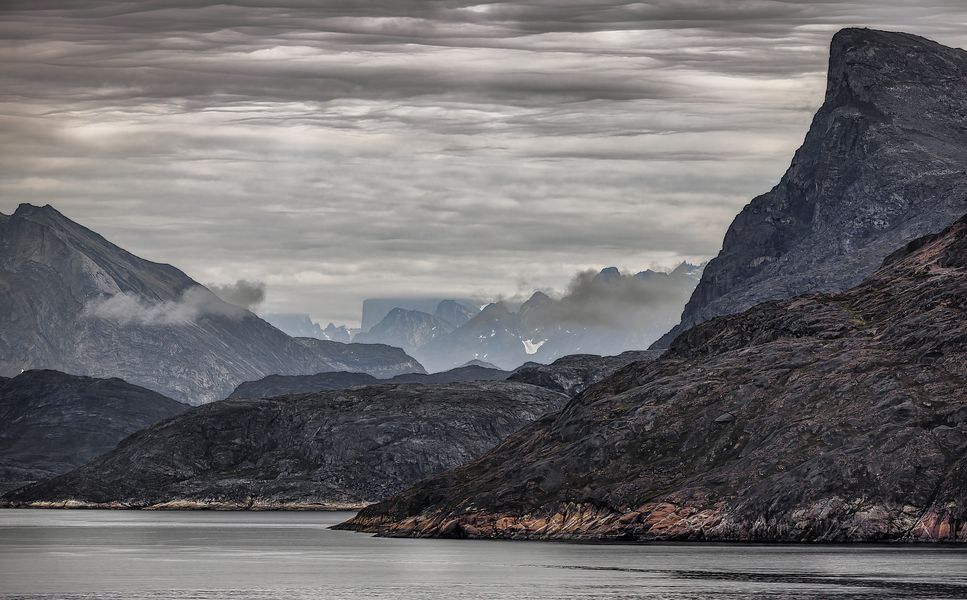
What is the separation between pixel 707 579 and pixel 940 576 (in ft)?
88.7

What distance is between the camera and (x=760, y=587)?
16275 cm

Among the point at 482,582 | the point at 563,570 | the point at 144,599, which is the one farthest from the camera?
the point at 563,570

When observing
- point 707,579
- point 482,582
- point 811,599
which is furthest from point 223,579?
point 811,599

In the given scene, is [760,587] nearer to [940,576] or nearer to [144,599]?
[940,576]

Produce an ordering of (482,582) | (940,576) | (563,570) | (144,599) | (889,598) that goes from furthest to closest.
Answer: (563,570)
(482,582)
(940,576)
(144,599)
(889,598)

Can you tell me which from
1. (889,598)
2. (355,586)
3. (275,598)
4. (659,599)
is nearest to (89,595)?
(275,598)

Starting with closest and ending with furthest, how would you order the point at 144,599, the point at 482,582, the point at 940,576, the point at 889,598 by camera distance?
the point at 889,598
the point at 144,599
the point at 940,576
the point at 482,582

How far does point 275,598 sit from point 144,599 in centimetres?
1380

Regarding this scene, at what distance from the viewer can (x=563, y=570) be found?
19862 cm

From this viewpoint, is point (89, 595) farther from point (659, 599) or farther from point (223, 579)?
point (659, 599)


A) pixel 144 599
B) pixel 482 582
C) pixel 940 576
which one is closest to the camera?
pixel 144 599

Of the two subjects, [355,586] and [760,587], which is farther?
[355,586]

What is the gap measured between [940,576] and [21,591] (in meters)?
→ 104

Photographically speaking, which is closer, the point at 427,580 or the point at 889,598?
the point at 889,598
